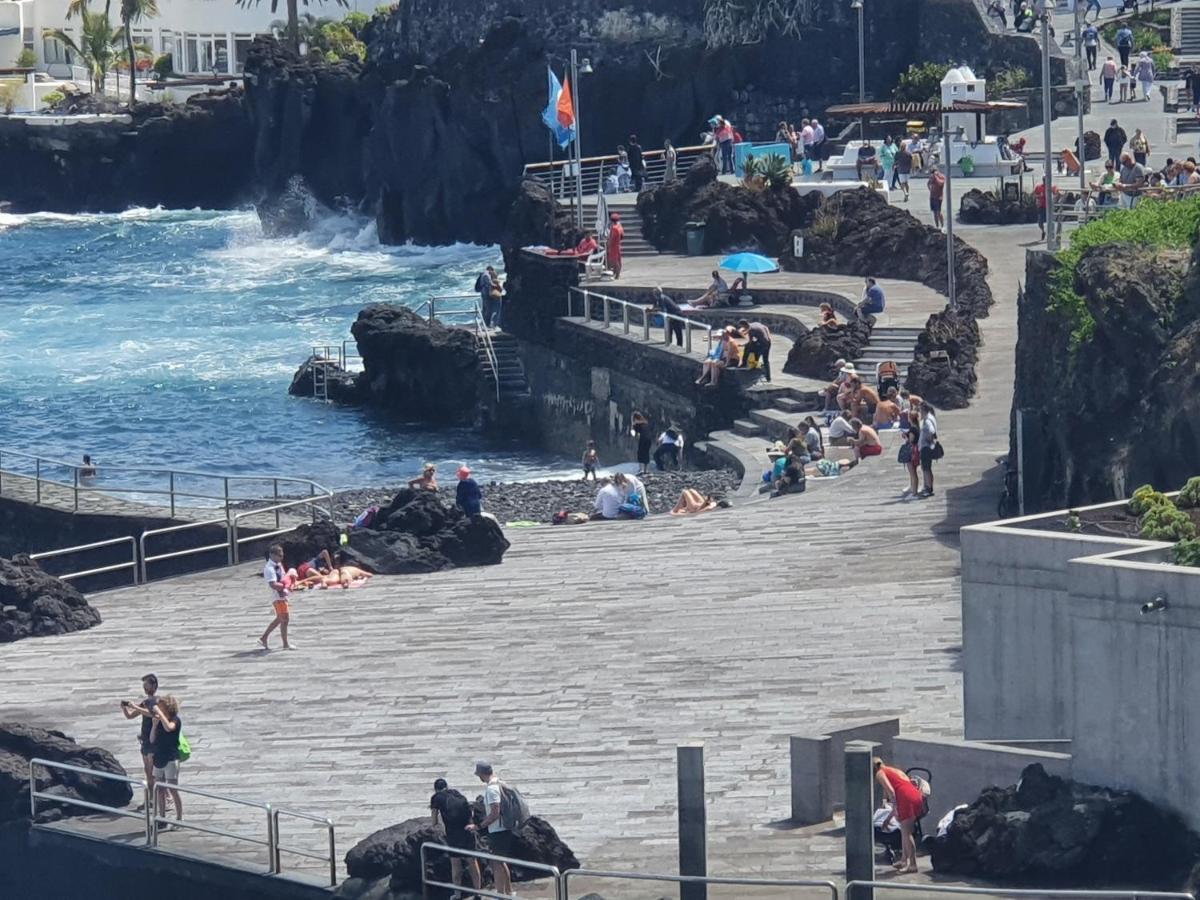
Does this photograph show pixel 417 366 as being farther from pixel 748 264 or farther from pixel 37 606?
pixel 37 606

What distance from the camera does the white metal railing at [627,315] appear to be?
1556 inches

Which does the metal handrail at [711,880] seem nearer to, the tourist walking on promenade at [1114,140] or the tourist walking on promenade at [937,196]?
the tourist walking on promenade at [937,196]

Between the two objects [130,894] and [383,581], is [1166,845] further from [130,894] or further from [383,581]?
[383,581]

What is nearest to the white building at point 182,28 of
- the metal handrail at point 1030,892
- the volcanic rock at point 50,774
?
the volcanic rock at point 50,774

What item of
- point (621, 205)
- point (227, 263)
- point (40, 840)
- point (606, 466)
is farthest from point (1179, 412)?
point (227, 263)

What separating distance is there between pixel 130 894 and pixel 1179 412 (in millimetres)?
9495

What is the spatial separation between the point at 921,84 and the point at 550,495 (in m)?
24.8

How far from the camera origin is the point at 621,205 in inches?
1980

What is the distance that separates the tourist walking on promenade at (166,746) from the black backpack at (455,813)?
3.08 metres

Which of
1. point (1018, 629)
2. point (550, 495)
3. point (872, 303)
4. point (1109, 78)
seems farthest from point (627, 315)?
point (1018, 629)

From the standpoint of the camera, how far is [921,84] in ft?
186

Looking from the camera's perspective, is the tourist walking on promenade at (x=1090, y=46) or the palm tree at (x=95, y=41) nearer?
the tourist walking on promenade at (x=1090, y=46)

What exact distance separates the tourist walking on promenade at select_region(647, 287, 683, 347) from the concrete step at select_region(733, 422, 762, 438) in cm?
341

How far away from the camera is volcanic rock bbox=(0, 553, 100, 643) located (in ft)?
83.3
